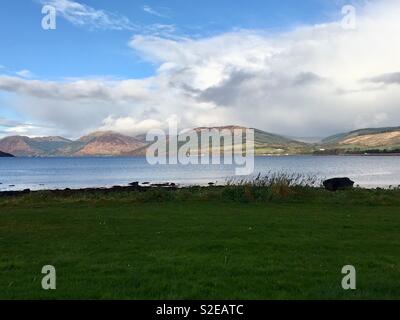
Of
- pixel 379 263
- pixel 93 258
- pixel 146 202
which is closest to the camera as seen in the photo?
pixel 379 263

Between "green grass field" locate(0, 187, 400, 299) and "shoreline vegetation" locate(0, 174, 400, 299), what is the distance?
3 cm

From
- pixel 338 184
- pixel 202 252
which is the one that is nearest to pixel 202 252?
pixel 202 252

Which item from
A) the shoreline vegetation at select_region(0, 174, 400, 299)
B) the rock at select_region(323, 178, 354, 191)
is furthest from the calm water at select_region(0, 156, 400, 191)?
the shoreline vegetation at select_region(0, 174, 400, 299)

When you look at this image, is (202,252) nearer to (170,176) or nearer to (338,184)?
(338,184)

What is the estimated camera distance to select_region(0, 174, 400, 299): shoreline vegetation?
27.4ft

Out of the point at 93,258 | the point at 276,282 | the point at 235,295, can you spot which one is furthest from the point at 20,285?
the point at 276,282

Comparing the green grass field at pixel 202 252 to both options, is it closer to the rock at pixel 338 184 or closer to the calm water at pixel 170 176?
the rock at pixel 338 184

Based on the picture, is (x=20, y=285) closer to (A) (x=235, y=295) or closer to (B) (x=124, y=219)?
(A) (x=235, y=295)

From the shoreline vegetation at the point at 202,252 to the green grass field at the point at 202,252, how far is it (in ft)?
0.08

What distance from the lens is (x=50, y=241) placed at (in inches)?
545

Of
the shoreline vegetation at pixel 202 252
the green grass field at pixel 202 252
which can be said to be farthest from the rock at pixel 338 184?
the green grass field at pixel 202 252

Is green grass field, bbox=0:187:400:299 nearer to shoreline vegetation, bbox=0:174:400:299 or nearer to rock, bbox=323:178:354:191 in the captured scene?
shoreline vegetation, bbox=0:174:400:299

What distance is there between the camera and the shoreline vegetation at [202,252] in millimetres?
8344
